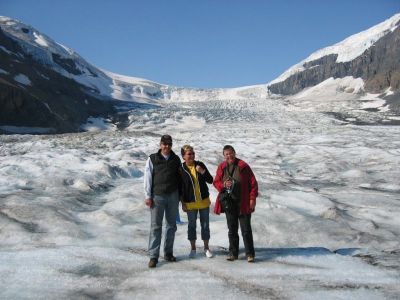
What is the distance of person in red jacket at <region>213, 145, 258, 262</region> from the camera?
245 inches

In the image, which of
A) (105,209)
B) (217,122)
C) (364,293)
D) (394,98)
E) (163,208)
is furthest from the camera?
(394,98)

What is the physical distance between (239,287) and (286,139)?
25.9 meters

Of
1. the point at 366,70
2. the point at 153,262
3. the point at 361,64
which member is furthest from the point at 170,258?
the point at 361,64

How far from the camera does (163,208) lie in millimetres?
6223

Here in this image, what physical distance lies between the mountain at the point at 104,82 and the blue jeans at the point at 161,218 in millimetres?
43275

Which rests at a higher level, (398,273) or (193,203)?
(193,203)

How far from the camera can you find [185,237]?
317 inches

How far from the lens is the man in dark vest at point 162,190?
6.14 m

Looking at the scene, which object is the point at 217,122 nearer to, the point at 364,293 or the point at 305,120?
the point at 305,120

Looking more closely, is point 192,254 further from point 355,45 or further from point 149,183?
point 355,45

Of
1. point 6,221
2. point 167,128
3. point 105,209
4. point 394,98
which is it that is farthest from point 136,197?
point 394,98

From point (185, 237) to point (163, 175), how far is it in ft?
7.44

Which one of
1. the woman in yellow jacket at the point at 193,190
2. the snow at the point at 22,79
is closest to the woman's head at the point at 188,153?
the woman in yellow jacket at the point at 193,190

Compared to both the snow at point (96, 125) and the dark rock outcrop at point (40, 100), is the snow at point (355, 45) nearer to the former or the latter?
the dark rock outcrop at point (40, 100)
